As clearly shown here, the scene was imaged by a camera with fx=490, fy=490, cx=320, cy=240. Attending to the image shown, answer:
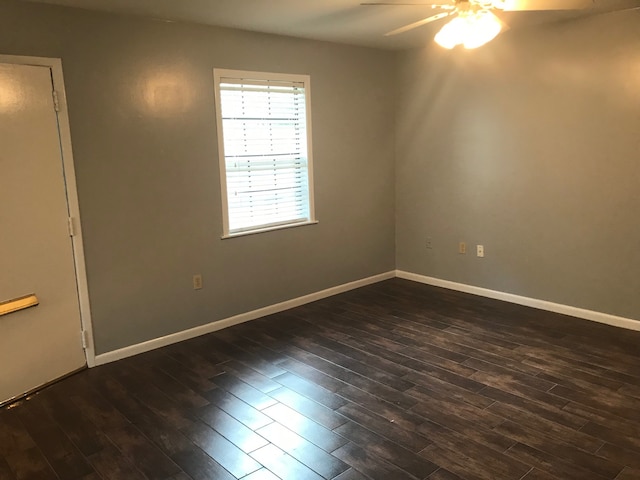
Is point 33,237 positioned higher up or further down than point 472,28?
further down

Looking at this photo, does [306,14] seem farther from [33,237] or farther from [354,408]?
[354,408]

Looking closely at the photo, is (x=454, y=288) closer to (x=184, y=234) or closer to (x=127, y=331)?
(x=184, y=234)

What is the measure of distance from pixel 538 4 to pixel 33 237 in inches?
135

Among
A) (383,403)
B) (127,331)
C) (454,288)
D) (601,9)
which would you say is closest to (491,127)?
(601,9)

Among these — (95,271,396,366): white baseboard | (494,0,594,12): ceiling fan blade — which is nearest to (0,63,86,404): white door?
(95,271,396,366): white baseboard

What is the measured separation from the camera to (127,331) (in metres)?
3.61

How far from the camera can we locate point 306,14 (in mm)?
3498

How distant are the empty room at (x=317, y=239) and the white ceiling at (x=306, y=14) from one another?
1.5 inches

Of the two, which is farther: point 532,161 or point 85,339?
point 532,161

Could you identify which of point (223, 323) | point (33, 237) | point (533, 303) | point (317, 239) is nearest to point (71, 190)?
point (33, 237)

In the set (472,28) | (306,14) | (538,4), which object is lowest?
(472,28)

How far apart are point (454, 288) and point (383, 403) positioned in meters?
2.41

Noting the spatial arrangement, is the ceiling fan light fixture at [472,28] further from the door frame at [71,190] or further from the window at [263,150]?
the door frame at [71,190]

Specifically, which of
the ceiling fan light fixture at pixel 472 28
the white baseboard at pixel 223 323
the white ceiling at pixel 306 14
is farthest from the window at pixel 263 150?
the ceiling fan light fixture at pixel 472 28
